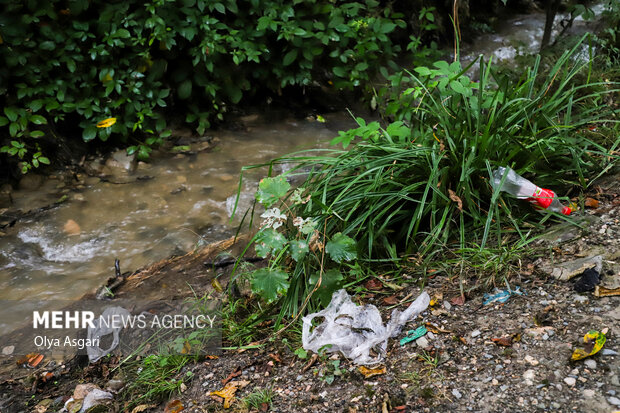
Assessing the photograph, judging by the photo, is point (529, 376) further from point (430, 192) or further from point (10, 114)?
point (10, 114)

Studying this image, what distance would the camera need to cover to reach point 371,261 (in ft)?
7.89

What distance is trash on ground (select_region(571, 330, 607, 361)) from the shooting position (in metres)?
1.58

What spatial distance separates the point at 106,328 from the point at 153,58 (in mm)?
2873

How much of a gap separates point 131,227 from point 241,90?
2003 millimetres

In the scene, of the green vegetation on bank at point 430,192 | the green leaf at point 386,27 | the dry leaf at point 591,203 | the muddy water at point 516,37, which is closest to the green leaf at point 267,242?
the green vegetation on bank at point 430,192

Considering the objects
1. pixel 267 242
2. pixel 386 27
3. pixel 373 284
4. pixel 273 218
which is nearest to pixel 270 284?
pixel 267 242

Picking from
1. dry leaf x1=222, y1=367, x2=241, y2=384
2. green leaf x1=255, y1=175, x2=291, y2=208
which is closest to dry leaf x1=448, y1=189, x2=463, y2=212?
green leaf x1=255, y1=175, x2=291, y2=208

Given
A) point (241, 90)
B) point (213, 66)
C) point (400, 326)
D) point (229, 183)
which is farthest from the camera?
point (241, 90)

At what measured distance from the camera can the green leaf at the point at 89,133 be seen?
13.7 feet

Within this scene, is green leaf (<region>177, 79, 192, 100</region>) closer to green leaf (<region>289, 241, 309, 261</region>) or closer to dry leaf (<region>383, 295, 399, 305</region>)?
green leaf (<region>289, 241, 309, 261</region>)

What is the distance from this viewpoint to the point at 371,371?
1.82 m

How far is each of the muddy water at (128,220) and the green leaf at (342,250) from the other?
1.64 meters

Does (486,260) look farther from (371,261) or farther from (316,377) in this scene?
(316,377)

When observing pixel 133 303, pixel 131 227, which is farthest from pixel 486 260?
pixel 131 227
